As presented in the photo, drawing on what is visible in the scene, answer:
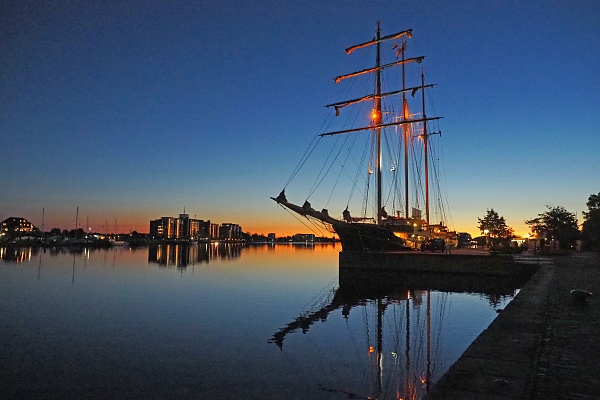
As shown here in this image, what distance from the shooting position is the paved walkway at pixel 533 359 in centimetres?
704

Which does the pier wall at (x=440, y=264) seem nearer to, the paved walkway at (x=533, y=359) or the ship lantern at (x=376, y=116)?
the ship lantern at (x=376, y=116)

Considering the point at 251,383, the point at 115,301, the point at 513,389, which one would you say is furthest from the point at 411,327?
the point at 115,301

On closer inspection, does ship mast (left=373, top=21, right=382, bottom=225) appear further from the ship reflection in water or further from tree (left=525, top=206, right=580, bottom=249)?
tree (left=525, top=206, right=580, bottom=249)

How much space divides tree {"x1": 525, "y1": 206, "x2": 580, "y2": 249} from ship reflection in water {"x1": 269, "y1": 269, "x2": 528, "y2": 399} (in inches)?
1747

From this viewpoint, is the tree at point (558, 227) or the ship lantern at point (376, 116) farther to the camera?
the tree at point (558, 227)

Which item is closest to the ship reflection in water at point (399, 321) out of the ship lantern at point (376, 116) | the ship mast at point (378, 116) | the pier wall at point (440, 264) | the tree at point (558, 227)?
the pier wall at point (440, 264)

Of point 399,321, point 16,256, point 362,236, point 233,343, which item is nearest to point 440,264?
point 362,236

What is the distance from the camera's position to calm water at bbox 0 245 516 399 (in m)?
10.9

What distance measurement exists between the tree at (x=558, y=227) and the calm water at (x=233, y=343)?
51695mm

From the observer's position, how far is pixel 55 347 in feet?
48.5

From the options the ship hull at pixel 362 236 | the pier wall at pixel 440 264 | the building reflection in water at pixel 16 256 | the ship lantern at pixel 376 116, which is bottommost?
the building reflection in water at pixel 16 256

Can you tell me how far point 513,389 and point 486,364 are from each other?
1.55m

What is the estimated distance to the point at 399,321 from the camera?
1995 centimetres

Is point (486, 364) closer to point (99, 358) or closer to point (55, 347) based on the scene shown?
point (99, 358)
